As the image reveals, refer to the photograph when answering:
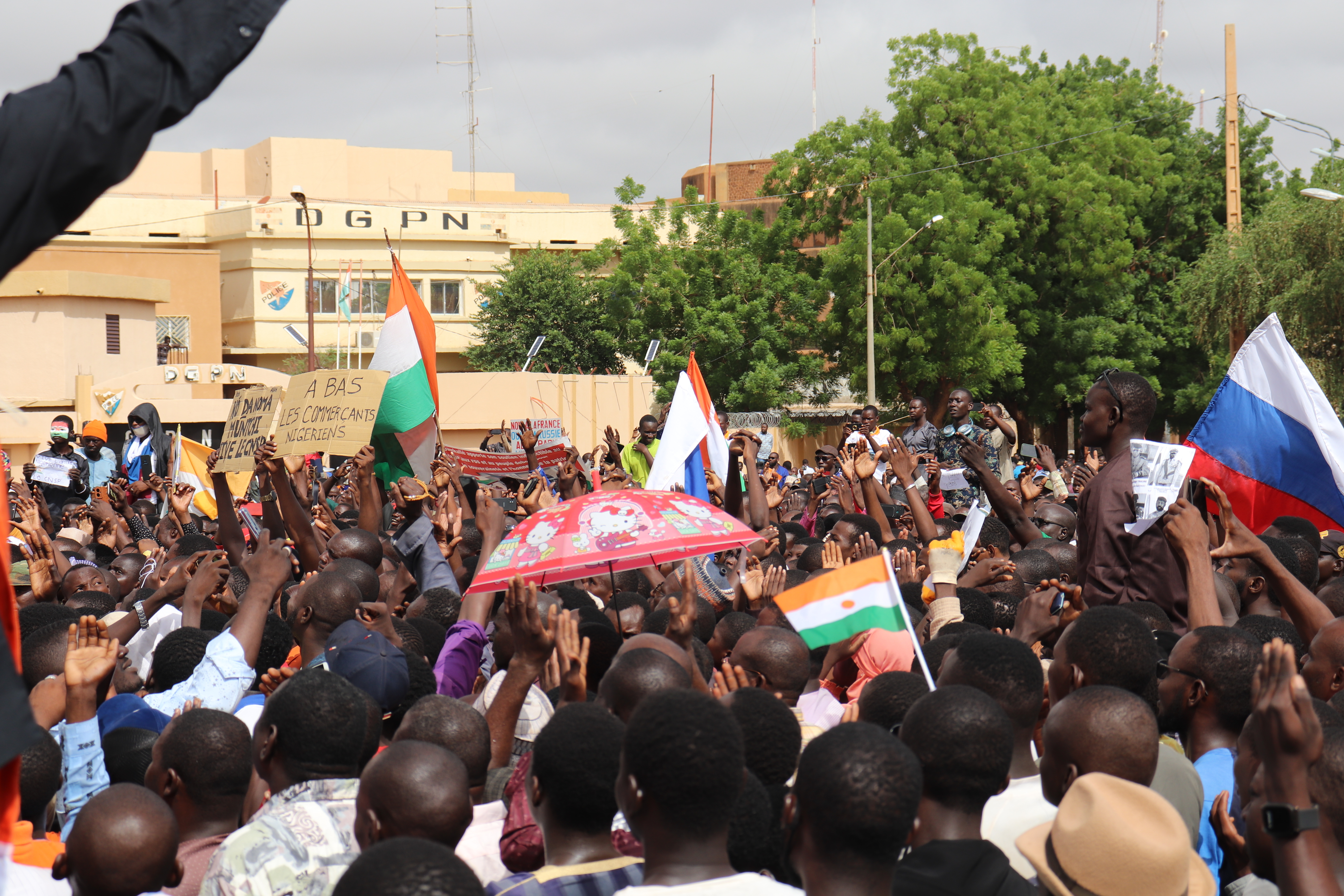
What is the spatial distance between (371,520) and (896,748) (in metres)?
6.55

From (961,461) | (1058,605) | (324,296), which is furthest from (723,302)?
(1058,605)

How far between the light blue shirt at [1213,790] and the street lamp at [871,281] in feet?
79.3

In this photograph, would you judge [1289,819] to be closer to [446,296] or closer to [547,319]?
[547,319]

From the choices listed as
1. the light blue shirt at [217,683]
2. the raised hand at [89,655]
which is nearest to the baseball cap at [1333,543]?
the light blue shirt at [217,683]

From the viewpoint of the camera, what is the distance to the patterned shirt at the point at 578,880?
2701mm

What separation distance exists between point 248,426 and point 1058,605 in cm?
758

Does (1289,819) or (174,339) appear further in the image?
(174,339)

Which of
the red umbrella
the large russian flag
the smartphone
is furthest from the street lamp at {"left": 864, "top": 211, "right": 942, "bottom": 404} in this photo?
the red umbrella

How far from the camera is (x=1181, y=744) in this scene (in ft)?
12.7

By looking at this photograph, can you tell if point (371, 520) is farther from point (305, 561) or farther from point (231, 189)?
point (231, 189)

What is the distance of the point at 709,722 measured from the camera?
2623 mm

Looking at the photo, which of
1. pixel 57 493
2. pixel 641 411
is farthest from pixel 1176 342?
pixel 57 493

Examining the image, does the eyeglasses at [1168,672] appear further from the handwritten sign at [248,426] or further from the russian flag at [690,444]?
the handwritten sign at [248,426]

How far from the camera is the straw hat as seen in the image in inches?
95.3
